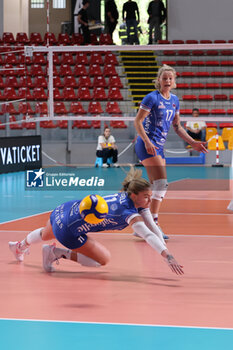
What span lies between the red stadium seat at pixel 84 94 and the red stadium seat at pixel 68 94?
0.61 ft

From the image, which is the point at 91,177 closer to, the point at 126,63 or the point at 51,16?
the point at 126,63

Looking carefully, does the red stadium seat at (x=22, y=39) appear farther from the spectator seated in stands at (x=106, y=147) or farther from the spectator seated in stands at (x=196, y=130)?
the spectator seated in stands at (x=196, y=130)

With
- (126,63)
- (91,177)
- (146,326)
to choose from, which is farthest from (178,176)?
(146,326)

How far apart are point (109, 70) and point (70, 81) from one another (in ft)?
4.70

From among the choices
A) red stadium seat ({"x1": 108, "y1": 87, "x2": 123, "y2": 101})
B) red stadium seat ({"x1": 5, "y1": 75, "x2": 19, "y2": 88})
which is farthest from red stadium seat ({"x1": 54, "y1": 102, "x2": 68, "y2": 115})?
red stadium seat ({"x1": 5, "y1": 75, "x2": 19, "y2": 88})

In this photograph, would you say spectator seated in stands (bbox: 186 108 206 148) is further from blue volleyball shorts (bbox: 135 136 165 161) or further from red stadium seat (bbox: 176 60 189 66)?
blue volleyball shorts (bbox: 135 136 165 161)

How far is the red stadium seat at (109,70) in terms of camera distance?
2030cm

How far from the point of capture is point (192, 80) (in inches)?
705

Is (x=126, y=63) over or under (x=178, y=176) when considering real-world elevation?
over

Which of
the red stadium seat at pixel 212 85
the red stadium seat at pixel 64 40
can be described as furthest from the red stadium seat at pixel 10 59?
the red stadium seat at pixel 212 85

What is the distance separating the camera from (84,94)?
63.4 feet

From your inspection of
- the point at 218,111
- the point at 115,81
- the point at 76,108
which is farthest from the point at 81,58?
the point at 218,111

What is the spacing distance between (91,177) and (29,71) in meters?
7.84

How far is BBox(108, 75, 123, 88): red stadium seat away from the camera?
1920cm
